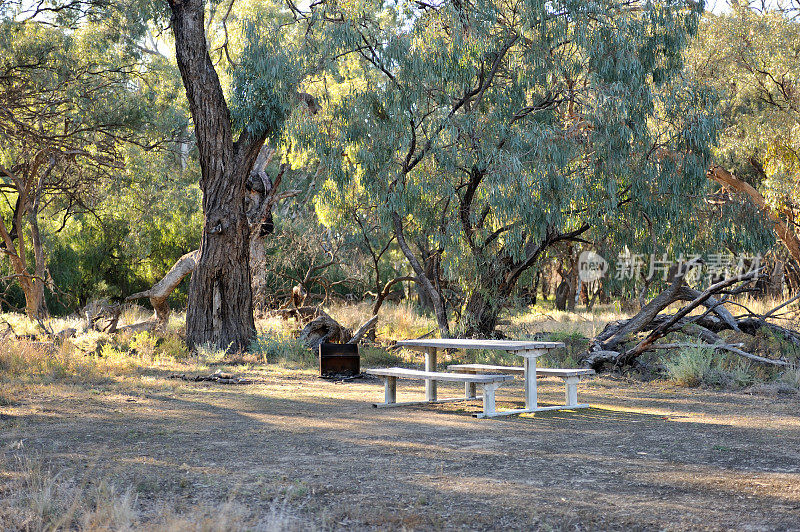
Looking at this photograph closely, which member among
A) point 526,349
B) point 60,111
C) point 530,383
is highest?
point 60,111

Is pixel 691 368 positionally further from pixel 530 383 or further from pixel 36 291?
pixel 36 291

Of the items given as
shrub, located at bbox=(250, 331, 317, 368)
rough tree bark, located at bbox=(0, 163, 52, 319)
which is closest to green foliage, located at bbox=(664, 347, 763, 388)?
shrub, located at bbox=(250, 331, 317, 368)

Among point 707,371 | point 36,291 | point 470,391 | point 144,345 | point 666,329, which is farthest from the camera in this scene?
point 36,291

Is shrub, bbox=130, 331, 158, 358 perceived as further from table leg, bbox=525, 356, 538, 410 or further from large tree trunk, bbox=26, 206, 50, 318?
table leg, bbox=525, 356, 538, 410

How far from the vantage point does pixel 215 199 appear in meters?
14.5

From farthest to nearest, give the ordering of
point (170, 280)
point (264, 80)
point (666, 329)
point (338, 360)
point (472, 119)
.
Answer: point (170, 280)
point (264, 80)
point (472, 119)
point (338, 360)
point (666, 329)

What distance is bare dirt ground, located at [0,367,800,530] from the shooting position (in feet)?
14.1

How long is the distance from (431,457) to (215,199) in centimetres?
970

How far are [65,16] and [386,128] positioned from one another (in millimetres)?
7949

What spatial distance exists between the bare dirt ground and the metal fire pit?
2.05 metres

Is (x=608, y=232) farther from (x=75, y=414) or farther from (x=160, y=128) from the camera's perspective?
(x=160, y=128)

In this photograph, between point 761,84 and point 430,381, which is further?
point 761,84

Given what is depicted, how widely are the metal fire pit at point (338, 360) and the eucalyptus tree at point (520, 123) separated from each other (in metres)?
2.58

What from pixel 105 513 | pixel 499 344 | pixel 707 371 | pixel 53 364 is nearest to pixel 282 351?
pixel 53 364
